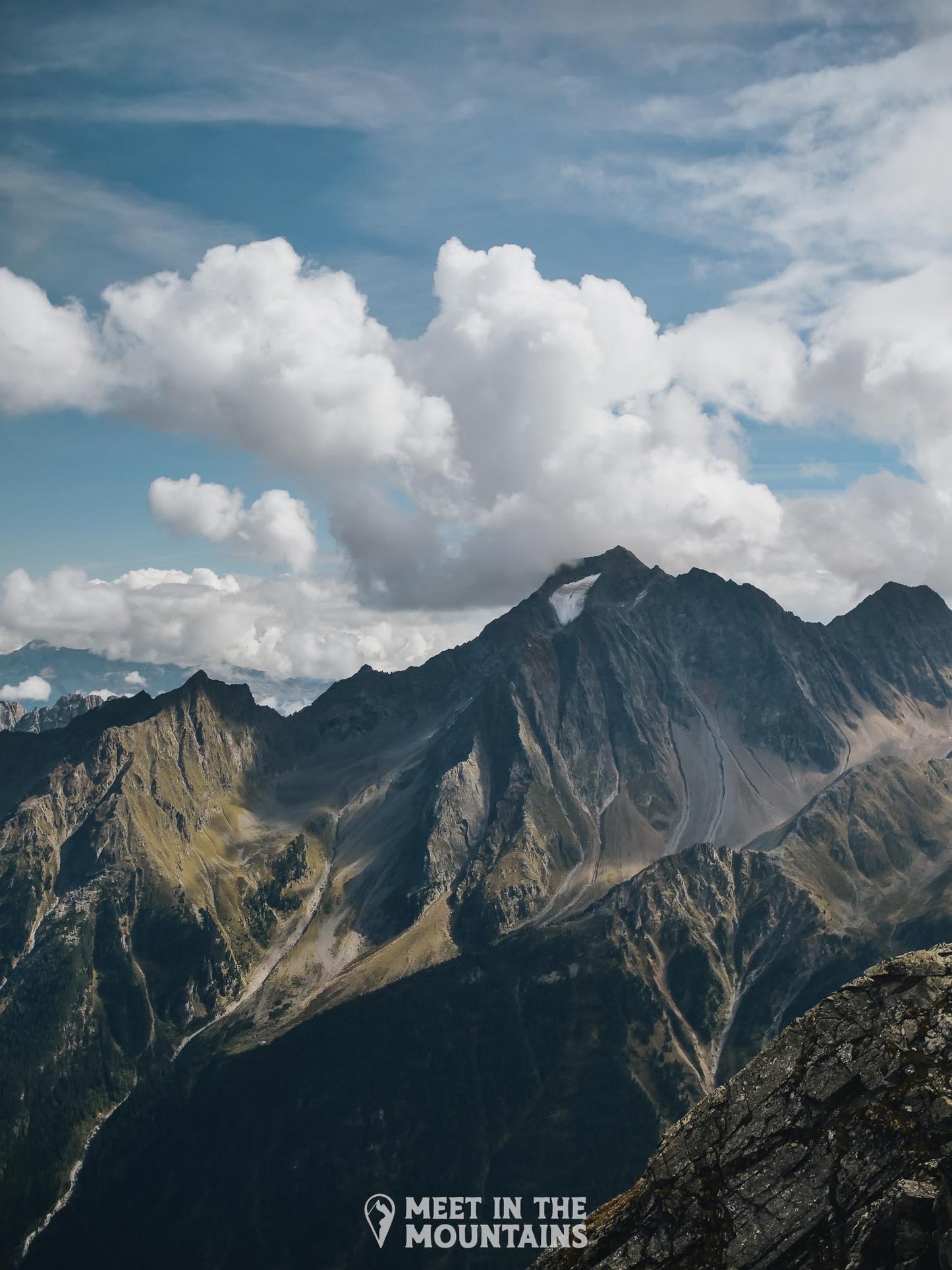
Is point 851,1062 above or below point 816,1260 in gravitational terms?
above

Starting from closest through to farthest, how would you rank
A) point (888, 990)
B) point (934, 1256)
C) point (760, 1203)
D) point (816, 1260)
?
point (934, 1256) → point (816, 1260) → point (760, 1203) → point (888, 990)

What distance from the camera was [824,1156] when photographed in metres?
53.5

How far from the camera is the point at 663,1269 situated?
54.3 m

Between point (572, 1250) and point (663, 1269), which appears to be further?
point (572, 1250)

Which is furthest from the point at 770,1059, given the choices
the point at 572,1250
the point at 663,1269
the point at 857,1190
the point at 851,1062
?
the point at 572,1250

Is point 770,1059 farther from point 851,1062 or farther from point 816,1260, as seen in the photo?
point 816,1260

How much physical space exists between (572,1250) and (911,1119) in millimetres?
24347

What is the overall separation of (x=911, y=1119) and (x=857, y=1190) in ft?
16.2

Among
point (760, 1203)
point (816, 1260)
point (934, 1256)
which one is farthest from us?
point (760, 1203)

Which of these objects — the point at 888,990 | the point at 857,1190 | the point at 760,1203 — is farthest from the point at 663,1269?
the point at 888,990

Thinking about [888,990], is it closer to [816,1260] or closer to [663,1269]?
[816,1260]

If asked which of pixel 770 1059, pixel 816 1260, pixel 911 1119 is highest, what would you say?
pixel 770 1059

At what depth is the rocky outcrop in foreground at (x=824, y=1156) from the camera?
48344mm

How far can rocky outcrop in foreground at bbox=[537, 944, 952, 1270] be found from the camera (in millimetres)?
48344
